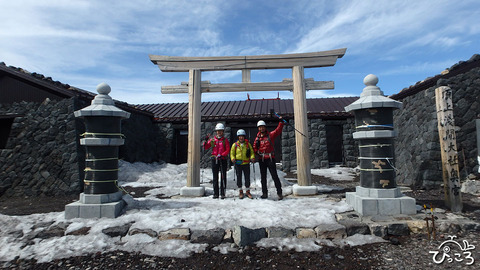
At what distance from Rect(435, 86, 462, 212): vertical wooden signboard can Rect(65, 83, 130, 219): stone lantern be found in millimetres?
5904

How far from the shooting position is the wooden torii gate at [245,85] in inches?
231

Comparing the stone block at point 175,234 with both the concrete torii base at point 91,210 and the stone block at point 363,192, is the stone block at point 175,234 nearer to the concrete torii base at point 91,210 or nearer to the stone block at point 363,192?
the concrete torii base at point 91,210

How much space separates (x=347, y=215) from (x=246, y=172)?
7.30 feet

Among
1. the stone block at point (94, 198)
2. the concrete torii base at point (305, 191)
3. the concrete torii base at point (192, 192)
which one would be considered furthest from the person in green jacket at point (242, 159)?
the stone block at point (94, 198)

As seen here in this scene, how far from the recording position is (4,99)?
841cm

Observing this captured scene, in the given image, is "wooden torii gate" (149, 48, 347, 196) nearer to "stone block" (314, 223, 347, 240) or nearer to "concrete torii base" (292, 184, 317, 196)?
"concrete torii base" (292, 184, 317, 196)

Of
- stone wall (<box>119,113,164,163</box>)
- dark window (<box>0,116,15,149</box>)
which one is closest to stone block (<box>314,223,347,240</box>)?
stone wall (<box>119,113,164,163</box>)

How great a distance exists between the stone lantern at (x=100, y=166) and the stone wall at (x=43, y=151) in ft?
12.8

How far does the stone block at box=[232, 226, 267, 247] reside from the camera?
3336 millimetres

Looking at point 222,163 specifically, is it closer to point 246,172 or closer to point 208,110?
point 246,172

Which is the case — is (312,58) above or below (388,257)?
above

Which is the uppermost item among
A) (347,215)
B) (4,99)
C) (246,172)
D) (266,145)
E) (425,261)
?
(4,99)

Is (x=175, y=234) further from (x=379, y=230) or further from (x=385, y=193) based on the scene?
(x=385, y=193)

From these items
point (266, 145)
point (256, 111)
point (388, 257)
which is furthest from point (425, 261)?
point (256, 111)
